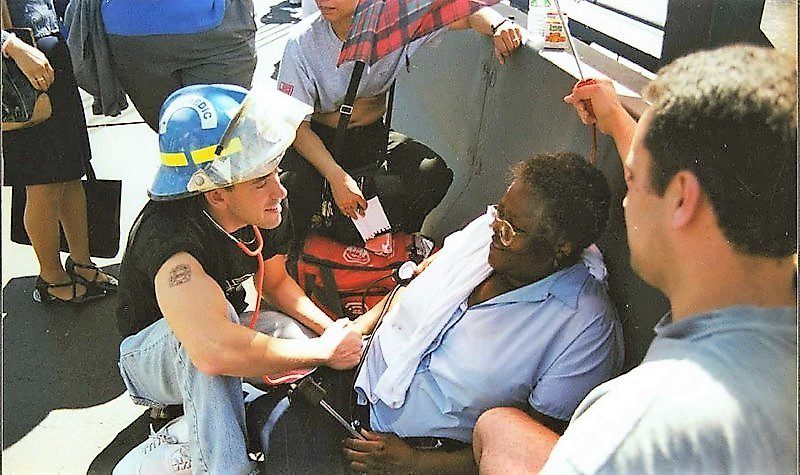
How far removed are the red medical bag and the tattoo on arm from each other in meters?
0.82

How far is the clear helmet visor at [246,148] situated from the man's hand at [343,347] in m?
0.46

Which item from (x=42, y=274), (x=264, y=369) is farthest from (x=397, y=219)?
(x=42, y=274)

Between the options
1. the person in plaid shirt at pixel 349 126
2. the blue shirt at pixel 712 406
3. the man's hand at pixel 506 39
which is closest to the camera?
the blue shirt at pixel 712 406

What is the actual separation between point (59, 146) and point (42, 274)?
515 millimetres

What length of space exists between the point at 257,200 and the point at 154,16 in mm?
977

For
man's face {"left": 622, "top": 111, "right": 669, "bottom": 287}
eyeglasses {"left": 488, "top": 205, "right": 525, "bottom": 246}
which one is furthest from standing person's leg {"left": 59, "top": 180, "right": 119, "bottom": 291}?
man's face {"left": 622, "top": 111, "right": 669, "bottom": 287}

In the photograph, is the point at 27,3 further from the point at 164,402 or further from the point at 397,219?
the point at 397,219

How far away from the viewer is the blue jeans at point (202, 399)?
172 cm

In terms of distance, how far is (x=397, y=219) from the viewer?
2.62 metres


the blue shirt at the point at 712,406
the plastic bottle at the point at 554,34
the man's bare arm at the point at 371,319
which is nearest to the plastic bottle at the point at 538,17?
the plastic bottle at the point at 554,34

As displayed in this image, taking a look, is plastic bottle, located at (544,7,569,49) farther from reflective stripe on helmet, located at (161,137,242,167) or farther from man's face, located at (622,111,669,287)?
man's face, located at (622,111,669,287)

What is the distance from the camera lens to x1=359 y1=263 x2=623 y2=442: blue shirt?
64.6 inches

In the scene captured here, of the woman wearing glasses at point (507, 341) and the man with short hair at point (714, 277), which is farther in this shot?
the woman wearing glasses at point (507, 341)

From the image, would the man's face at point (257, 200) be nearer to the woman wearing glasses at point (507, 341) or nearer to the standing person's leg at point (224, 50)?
the woman wearing glasses at point (507, 341)
